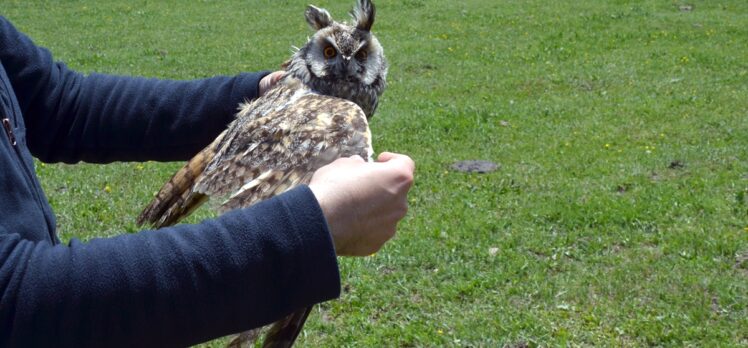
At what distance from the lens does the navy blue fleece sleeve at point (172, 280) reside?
144 cm

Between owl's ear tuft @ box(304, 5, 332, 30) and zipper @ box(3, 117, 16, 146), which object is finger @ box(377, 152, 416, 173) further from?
owl's ear tuft @ box(304, 5, 332, 30)

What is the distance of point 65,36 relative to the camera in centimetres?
1501

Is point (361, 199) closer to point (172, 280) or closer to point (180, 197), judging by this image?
point (172, 280)

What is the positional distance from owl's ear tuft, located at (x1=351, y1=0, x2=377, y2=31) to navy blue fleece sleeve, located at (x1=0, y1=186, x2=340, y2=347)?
1.72 meters

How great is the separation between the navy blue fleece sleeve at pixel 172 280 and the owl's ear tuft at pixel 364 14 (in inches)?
67.7

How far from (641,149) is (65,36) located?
10.8 metres

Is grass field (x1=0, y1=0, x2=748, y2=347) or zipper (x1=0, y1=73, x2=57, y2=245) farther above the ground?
zipper (x1=0, y1=73, x2=57, y2=245)

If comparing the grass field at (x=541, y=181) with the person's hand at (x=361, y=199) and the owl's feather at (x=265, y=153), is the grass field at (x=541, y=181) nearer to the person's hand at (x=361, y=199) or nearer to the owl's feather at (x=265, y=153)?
the owl's feather at (x=265, y=153)

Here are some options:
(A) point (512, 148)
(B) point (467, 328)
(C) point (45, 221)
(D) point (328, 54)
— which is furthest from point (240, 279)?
(A) point (512, 148)

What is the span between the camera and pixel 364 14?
3271mm

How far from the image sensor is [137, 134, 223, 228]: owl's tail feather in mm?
2697

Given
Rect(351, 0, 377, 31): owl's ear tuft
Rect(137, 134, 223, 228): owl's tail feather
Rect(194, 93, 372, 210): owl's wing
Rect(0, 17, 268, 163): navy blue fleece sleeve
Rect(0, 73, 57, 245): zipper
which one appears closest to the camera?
Rect(0, 73, 57, 245): zipper

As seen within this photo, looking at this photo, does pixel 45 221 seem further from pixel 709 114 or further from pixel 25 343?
pixel 709 114

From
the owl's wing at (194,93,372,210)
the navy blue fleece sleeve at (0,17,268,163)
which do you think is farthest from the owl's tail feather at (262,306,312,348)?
the navy blue fleece sleeve at (0,17,268,163)
